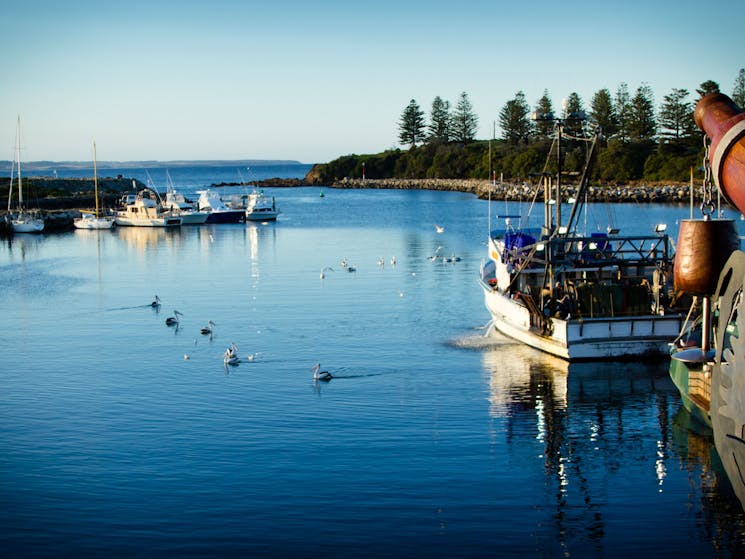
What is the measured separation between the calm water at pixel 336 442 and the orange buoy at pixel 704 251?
5203 millimetres

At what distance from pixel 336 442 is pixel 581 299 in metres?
11.7

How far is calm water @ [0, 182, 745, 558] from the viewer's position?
16.4m

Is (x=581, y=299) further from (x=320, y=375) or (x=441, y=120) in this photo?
(x=441, y=120)

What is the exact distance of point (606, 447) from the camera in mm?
21219

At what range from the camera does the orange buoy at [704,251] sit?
13.2 metres

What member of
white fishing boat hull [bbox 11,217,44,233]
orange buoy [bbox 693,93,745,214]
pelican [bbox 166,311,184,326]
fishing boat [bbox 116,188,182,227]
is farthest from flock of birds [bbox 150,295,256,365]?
fishing boat [bbox 116,188,182,227]

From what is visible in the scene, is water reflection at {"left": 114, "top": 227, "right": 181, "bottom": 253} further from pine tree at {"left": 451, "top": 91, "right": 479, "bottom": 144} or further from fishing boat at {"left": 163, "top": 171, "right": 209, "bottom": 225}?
pine tree at {"left": 451, "top": 91, "right": 479, "bottom": 144}

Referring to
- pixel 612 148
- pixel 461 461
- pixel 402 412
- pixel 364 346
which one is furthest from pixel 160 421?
pixel 612 148

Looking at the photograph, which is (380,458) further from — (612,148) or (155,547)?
(612,148)

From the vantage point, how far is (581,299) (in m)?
29.4

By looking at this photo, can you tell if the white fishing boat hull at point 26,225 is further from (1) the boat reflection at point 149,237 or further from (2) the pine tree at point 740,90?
(2) the pine tree at point 740,90

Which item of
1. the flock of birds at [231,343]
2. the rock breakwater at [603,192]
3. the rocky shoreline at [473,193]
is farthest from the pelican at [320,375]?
the rock breakwater at [603,192]

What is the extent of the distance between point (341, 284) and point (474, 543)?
3380 centimetres

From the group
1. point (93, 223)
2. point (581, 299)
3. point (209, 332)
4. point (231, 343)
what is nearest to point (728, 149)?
point (581, 299)
